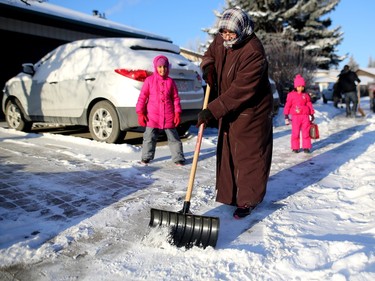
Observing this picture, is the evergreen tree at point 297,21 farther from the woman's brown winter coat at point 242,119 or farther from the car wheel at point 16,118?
the woman's brown winter coat at point 242,119

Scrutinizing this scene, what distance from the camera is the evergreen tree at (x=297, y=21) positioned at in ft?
80.8

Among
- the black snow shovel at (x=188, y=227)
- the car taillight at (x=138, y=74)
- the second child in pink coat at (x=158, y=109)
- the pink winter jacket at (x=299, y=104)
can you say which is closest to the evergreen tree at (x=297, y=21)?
the pink winter jacket at (x=299, y=104)

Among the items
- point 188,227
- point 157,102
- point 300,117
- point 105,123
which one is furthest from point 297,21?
point 188,227

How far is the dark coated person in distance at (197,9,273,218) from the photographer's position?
2736 mm

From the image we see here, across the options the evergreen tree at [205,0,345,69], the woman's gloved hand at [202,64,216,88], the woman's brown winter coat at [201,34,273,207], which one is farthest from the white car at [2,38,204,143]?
the evergreen tree at [205,0,345,69]

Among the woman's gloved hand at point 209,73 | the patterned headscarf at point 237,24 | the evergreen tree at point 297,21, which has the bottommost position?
the woman's gloved hand at point 209,73

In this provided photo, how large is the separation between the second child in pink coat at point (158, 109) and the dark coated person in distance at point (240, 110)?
1.59m

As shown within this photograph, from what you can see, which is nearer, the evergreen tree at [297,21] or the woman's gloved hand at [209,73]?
the woman's gloved hand at [209,73]

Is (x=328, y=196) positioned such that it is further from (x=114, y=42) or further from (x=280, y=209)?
(x=114, y=42)

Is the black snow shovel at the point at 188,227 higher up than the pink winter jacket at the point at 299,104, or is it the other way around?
the pink winter jacket at the point at 299,104

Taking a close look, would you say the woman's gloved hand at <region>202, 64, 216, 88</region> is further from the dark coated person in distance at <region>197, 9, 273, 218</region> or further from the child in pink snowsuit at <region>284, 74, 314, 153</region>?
the child in pink snowsuit at <region>284, 74, 314, 153</region>

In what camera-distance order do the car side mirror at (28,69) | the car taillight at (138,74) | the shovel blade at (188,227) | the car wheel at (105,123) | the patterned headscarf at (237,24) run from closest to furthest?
the shovel blade at (188,227)
the patterned headscarf at (237,24)
the car taillight at (138,74)
the car wheel at (105,123)
the car side mirror at (28,69)

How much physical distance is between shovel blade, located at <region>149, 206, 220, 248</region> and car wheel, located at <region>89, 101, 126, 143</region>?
132 inches


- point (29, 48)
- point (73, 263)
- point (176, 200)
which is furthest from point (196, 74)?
point (29, 48)
